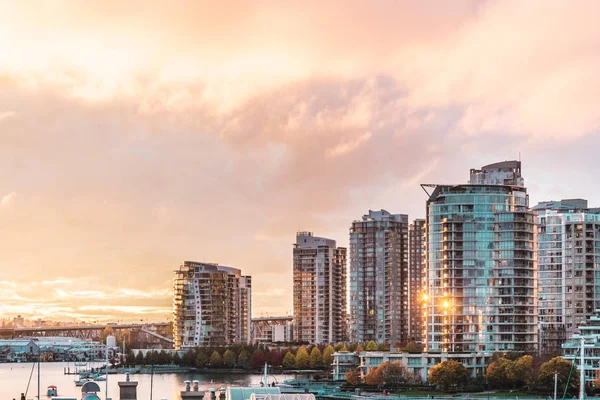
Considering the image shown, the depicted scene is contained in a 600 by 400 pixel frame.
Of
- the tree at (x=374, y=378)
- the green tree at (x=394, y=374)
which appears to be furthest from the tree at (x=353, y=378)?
the green tree at (x=394, y=374)

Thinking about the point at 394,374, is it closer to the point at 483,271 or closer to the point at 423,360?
the point at 423,360

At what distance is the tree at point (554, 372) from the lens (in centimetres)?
14062

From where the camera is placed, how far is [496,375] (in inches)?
6043

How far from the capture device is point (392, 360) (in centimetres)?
16750

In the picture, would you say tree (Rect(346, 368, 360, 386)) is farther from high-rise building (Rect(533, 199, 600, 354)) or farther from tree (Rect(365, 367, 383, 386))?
high-rise building (Rect(533, 199, 600, 354))

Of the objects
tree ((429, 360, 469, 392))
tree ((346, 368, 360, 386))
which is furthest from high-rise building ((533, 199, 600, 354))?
tree ((429, 360, 469, 392))

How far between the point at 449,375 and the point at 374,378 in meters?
14.5

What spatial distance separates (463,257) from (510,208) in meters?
10.4

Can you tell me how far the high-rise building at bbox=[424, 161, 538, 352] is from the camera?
165 meters

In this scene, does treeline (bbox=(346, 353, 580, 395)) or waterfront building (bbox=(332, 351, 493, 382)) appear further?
waterfront building (bbox=(332, 351, 493, 382))

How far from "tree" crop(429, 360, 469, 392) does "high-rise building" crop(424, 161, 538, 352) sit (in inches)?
432

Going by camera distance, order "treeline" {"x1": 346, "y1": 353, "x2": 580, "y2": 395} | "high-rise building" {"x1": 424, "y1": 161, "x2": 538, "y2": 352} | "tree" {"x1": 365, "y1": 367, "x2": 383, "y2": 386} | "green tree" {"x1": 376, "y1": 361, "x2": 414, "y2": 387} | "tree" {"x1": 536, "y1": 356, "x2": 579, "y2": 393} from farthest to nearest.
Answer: "high-rise building" {"x1": 424, "y1": 161, "x2": 538, "y2": 352} → "tree" {"x1": 365, "y1": 367, "x2": 383, "y2": 386} → "green tree" {"x1": 376, "y1": 361, "x2": 414, "y2": 387} → "treeline" {"x1": 346, "y1": 353, "x2": 580, "y2": 395} → "tree" {"x1": 536, "y1": 356, "x2": 579, "y2": 393}

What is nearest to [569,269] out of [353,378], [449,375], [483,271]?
[483,271]

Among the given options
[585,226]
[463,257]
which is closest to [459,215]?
[463,257]
